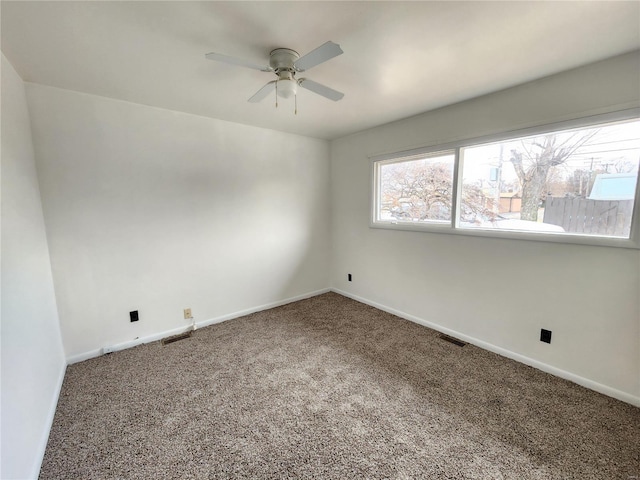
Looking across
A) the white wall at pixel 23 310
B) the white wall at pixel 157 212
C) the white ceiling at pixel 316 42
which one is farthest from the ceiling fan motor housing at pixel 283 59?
the white wall at pixel 23 310

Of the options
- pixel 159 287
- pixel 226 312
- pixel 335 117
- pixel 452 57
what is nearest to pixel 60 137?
pixel 159 287

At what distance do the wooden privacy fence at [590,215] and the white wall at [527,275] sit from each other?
0.15 meters

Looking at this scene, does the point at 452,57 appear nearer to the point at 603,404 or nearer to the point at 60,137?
the point at 603,404

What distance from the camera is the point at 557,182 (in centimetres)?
211

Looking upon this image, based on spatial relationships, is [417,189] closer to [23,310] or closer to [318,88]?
[318,88]

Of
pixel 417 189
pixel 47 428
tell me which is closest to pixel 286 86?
pixel 417 189

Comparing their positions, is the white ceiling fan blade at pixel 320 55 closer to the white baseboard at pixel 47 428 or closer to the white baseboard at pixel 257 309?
the white baseboard at pixel 47 428

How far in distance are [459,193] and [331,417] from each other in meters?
2.34

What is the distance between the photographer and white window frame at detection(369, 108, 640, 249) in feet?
5.89

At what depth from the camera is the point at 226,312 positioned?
3.30 m

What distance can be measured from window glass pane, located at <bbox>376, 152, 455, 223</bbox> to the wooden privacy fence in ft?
2.85

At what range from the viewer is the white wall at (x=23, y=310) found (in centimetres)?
128

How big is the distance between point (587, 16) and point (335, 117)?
2006 mm

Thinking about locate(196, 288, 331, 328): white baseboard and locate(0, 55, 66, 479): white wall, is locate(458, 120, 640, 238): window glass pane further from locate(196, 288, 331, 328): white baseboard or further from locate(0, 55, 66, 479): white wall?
locate(0, 55, 66, 479): white wall
